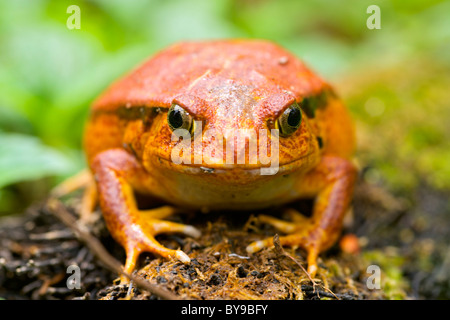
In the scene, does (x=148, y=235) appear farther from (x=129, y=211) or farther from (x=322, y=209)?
(x=322, y=209)

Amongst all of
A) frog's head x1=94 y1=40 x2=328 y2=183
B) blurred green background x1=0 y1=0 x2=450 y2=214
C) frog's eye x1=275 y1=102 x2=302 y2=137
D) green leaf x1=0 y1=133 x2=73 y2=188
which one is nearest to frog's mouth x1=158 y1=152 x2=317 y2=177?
frog's head x1=94 y1=40 x2=328 y2=183

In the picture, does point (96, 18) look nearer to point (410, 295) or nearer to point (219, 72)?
point (219, 72)

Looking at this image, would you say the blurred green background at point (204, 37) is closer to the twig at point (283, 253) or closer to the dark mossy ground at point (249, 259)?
the dark mossy ground at point (249, 259)

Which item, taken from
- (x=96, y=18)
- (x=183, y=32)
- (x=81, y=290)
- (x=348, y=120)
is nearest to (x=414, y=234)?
(x=348, y=120)

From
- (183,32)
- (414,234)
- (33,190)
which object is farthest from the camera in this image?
(183,32)

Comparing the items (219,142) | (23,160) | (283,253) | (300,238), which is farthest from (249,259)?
(23,160)
